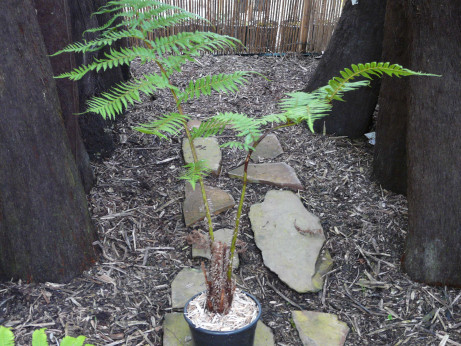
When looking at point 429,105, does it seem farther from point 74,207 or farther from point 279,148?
point 74,207

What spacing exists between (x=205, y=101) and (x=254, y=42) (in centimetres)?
180

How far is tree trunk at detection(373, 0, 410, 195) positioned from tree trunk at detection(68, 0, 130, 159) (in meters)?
2.12

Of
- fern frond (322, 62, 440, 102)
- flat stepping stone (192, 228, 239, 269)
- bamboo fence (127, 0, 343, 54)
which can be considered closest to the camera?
fern frond (322, 62, 440, 102)

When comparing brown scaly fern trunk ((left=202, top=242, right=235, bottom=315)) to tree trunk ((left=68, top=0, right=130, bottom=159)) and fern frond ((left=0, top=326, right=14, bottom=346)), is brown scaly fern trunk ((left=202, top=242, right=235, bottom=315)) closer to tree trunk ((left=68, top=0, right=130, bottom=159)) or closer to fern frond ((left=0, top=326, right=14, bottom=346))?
fern frond ((left=0, top=326, right=14, bottom=346))

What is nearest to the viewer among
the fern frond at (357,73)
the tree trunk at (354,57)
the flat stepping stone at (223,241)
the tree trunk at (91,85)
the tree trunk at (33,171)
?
the fern frond at (357,73)

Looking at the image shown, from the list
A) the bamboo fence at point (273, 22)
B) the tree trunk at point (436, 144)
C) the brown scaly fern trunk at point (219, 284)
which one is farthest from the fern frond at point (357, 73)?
the bamboo fence at point (273, 22)

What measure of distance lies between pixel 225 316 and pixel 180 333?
1.42 feet

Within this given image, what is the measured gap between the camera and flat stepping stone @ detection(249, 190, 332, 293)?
8.82 feet

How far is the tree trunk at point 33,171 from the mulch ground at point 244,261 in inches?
6.2

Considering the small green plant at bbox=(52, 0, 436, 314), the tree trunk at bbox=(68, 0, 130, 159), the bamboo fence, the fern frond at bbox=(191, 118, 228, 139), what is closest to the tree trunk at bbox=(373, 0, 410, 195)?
the small green plant at bbox=(52, 0, 436, 314)

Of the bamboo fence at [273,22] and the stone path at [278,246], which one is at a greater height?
the bamboo fence at [273,22]

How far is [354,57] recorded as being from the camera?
11.9 feet

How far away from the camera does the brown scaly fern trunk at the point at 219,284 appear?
79.3 inches

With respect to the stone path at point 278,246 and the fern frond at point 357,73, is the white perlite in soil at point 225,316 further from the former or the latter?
the fern frond at point 357,73
